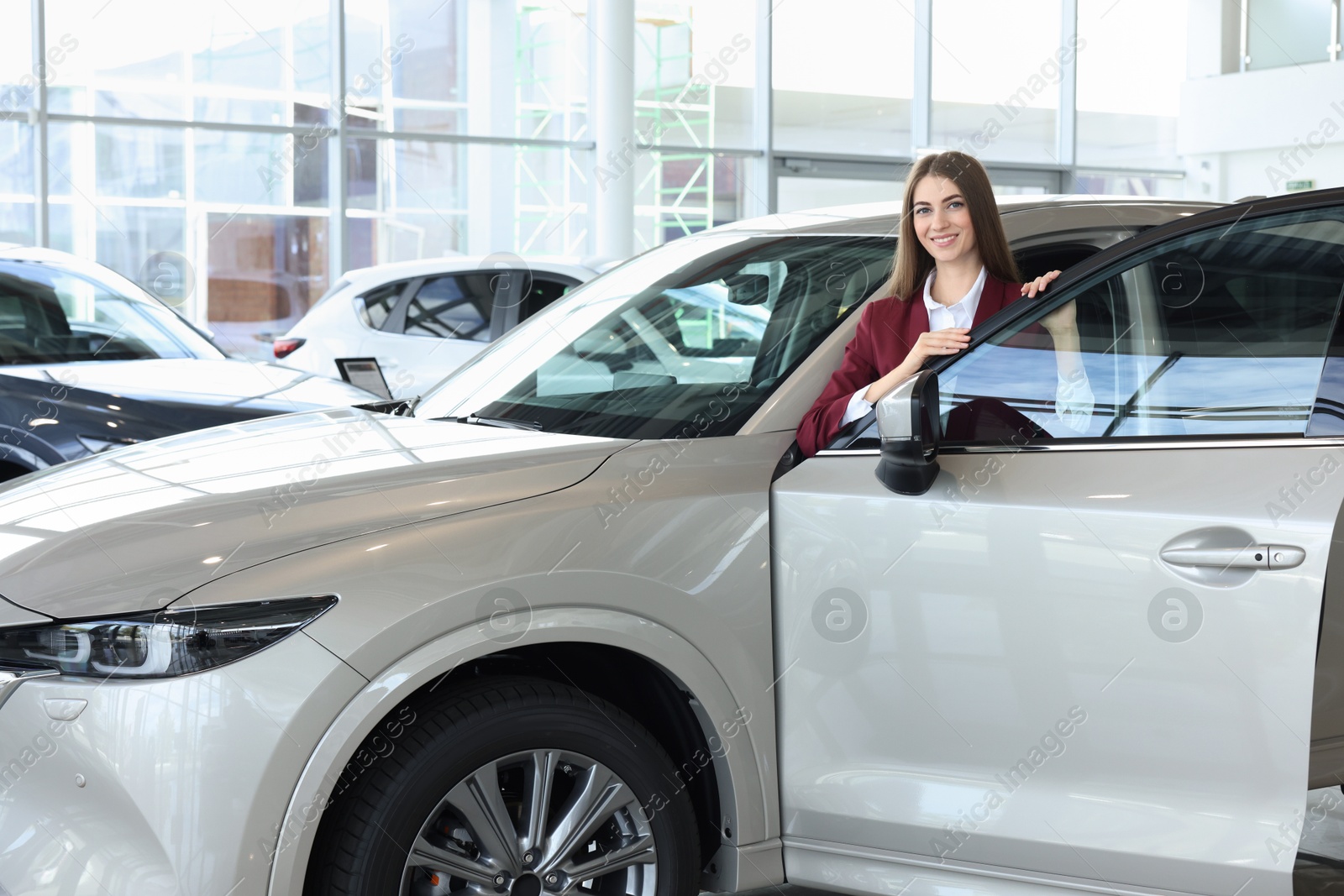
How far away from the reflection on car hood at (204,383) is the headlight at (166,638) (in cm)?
253

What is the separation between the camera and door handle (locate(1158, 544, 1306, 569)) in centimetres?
199

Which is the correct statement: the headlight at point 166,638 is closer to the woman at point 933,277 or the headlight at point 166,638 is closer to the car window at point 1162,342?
the woman at point 933,277

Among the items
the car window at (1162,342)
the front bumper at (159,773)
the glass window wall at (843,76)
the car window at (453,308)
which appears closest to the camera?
the front bumper at (159,773)

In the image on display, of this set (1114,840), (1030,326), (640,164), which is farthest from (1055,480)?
(640,164)

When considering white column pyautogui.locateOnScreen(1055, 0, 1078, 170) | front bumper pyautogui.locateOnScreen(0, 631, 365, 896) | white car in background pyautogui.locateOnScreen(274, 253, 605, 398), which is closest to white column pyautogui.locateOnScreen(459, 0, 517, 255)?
white car in background pyautogui.locateOnScreen(274, 253, 605, 398)

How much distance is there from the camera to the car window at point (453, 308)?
812cm

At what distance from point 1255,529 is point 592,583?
1.02 m

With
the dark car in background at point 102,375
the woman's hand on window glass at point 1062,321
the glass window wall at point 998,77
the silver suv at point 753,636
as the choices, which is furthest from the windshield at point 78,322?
the glass window wall at point 998,77

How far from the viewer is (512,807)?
2.14m

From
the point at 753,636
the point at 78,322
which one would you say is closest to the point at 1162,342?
the point at 753,636

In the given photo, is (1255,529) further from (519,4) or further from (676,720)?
(519,4)

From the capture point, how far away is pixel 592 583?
6.91 ft

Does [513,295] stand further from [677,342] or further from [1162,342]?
[1162,342]

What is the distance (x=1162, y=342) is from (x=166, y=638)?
1.70 m
